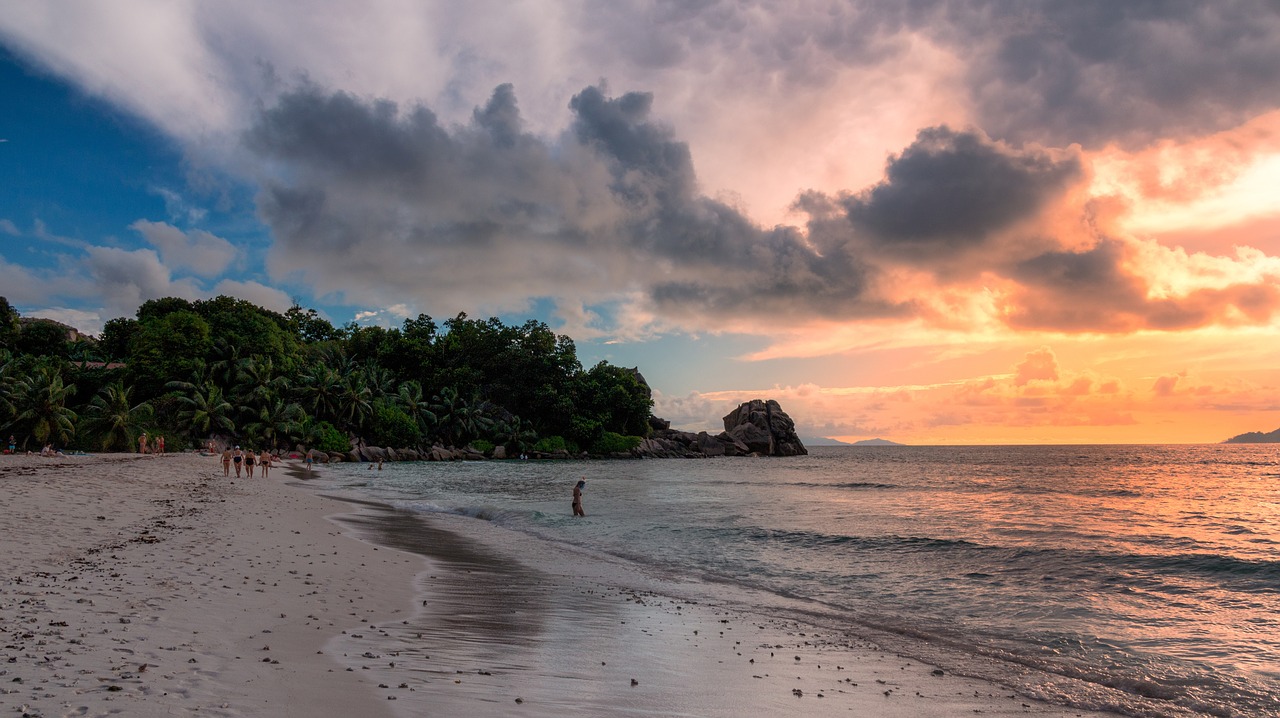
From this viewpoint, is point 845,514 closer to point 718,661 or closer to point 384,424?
point 718,661

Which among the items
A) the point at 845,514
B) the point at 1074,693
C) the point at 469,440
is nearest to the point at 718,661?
the point at 1074,693

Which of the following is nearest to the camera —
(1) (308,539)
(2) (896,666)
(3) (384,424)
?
(2) (896,666)

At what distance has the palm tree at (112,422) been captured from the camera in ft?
196

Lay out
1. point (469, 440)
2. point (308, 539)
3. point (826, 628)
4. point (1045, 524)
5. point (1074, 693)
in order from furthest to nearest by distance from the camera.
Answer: point (469, 440) → point (1045, 524) → point (308, 539) → point (826, 628) → point (1074, 693)

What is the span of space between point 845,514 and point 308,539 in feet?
74.1

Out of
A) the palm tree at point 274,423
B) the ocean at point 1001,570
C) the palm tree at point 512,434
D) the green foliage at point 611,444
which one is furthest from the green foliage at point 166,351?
the green foliage at point 611,444

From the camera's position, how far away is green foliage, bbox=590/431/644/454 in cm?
10531

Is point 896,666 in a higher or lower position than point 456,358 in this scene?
lower

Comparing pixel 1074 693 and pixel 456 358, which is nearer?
pixel 1074 693

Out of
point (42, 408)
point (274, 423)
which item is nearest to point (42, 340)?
point (42, 408)

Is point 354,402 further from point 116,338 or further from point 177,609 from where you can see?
point 177,609

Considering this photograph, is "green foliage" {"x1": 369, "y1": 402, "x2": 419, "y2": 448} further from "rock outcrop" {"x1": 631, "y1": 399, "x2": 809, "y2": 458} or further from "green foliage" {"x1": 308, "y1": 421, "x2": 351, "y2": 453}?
"rock outcrop" {"x1": 631, "y1": 399, "x2": 809, "y2": 458}

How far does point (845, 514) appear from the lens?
97.6ft

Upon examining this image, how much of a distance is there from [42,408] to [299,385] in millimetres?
23878
